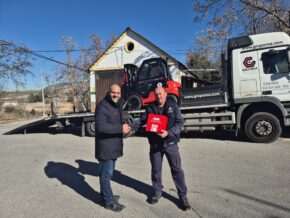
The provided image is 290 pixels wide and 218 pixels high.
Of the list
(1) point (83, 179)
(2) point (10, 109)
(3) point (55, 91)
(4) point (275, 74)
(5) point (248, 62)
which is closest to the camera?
(1) point (83, 179)

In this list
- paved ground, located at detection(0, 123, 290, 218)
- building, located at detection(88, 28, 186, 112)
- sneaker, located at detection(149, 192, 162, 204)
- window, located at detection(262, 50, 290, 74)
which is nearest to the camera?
paved ground, located at detection(0, 123, 290, 218)

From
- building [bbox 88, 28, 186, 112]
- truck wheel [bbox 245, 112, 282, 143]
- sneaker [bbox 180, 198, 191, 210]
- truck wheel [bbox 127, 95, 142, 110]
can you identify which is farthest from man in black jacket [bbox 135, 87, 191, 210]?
building [bbox 88, 28, 186, 112]

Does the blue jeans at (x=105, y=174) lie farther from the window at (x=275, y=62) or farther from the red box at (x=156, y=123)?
the window at (x=275, y=62)

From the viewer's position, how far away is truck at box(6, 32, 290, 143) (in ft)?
28.2

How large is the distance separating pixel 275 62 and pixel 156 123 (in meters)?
6.06

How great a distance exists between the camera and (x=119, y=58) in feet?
75.6

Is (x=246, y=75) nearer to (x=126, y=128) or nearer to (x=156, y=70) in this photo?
(x=156, y=70)

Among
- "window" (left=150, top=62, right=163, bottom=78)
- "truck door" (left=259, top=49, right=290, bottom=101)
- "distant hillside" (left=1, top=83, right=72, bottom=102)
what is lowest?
"truck door" (left=259, top=49, right=290, bottom=101)

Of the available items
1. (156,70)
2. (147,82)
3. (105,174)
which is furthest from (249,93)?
(105,174)

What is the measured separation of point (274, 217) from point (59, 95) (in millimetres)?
39480

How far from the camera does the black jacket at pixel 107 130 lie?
13.7ft

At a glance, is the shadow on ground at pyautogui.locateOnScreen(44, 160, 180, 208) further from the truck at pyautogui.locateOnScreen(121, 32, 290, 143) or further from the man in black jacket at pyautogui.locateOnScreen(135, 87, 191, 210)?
the truck at pyautogui.locateOnScreen(121, 32, 290, 143)

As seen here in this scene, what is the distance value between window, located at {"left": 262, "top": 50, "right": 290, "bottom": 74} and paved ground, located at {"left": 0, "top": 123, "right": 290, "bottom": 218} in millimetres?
2207

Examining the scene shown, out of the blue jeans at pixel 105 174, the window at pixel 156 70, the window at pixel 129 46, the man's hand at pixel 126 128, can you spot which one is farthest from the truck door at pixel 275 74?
the window at pixel 129 46
